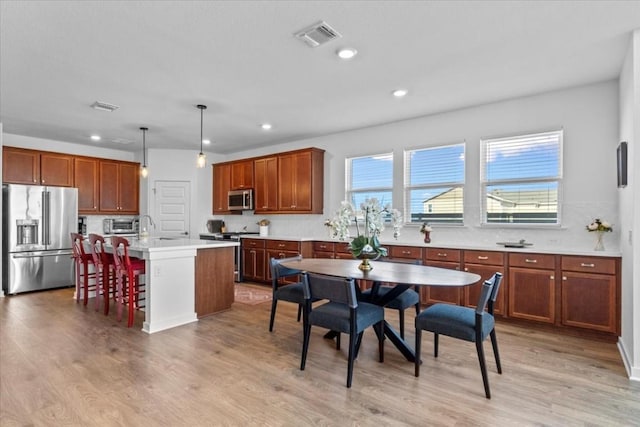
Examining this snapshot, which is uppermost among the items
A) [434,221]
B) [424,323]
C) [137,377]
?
[434,221]

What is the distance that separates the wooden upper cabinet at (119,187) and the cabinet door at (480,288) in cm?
648

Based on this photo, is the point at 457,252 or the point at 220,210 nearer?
the point at 457,252

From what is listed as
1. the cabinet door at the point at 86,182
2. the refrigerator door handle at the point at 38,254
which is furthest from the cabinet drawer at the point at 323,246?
the cabinet door at the point at 86,182

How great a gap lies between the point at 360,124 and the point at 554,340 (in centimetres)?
370

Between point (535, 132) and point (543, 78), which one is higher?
point (543, 78)

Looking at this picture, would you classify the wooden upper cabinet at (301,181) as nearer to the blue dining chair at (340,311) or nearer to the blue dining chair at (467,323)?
the blue dining chair at (340,311)

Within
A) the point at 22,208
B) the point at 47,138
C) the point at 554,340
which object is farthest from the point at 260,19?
the point at 47,138

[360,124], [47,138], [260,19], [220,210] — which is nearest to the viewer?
[260,19]

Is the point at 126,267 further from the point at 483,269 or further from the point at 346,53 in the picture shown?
the point at 483,269

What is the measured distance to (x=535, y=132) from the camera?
4148 millimetres

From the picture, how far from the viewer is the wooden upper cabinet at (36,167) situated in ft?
18.8

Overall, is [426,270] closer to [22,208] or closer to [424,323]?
[424,323]

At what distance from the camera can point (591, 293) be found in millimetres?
3482

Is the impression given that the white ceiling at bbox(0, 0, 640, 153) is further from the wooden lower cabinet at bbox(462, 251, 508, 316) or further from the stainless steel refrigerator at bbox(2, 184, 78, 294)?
the wooden lower cabinet at bbox(462, 251, 508, 316)
